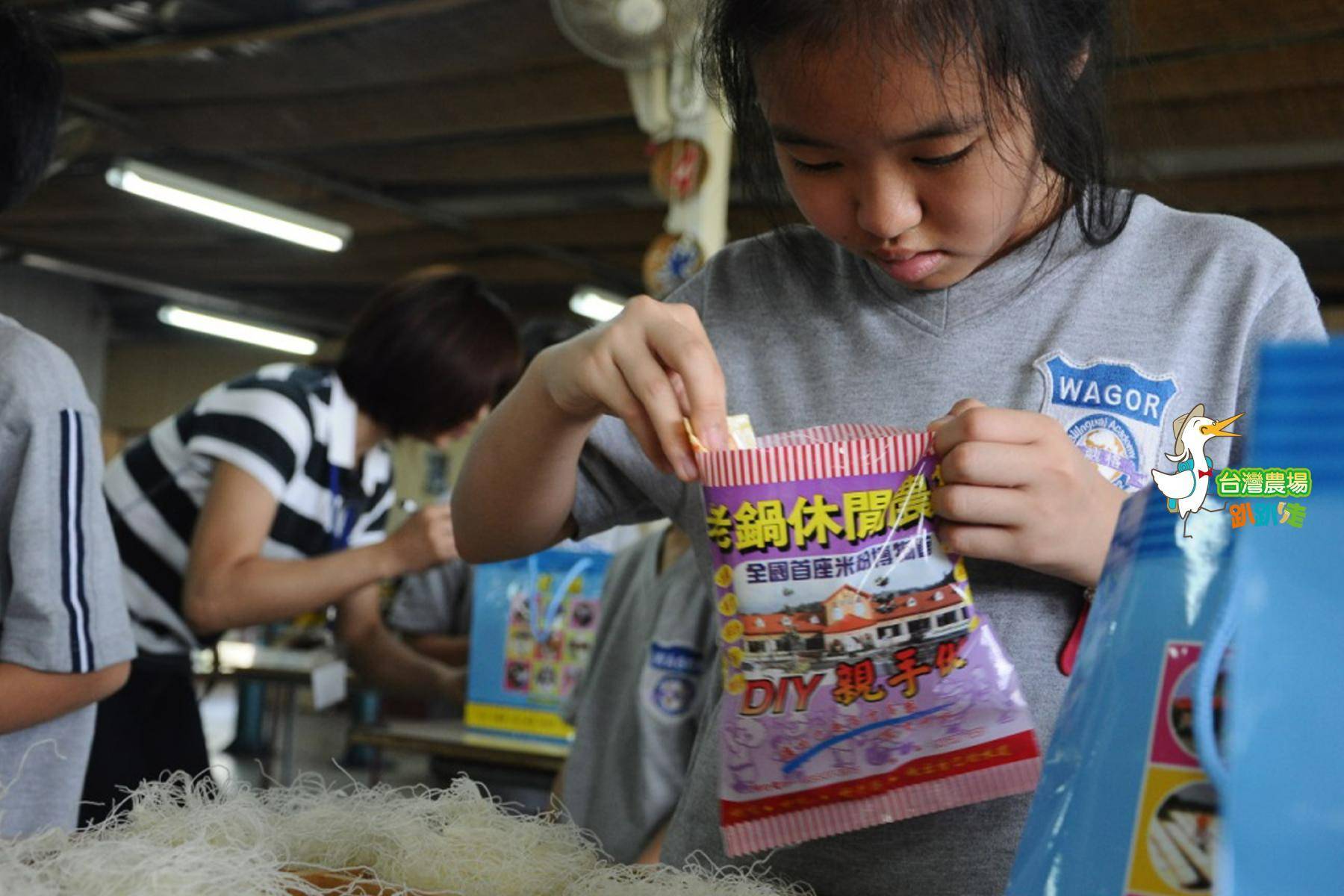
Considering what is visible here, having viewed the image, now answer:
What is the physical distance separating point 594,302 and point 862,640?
24.8ft

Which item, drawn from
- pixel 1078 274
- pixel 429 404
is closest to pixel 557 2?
pixel 429 404

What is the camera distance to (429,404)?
234cm

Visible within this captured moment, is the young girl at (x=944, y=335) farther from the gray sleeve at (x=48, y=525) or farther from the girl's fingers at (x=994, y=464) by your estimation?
the gray sleeve at (x=48, y=525)

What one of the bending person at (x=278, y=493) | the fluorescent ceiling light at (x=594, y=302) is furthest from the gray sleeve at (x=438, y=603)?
the fluorescent ceiling light at (x=594, y=302)

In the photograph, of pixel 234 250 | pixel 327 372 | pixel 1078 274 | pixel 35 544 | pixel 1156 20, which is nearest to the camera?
pixel 1078 274

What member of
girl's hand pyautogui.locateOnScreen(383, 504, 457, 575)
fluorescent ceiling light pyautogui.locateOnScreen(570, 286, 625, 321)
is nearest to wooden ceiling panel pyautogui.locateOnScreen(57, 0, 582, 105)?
girl's hand pyautogui.locateOnScreen(383, 504, 457, 575)

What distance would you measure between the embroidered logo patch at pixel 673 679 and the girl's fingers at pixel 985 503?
1404 millimetres

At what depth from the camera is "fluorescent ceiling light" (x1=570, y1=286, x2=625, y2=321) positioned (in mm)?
8000

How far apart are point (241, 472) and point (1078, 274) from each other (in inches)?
59.5

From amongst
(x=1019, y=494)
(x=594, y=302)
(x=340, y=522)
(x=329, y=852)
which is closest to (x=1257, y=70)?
(x=340, y=522)

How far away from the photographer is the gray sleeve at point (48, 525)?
1183 mm

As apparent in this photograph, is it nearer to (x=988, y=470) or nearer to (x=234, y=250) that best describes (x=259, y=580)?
(x=988, y=470)

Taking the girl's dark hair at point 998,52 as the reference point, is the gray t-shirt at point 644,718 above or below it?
below

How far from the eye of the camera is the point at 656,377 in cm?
78
